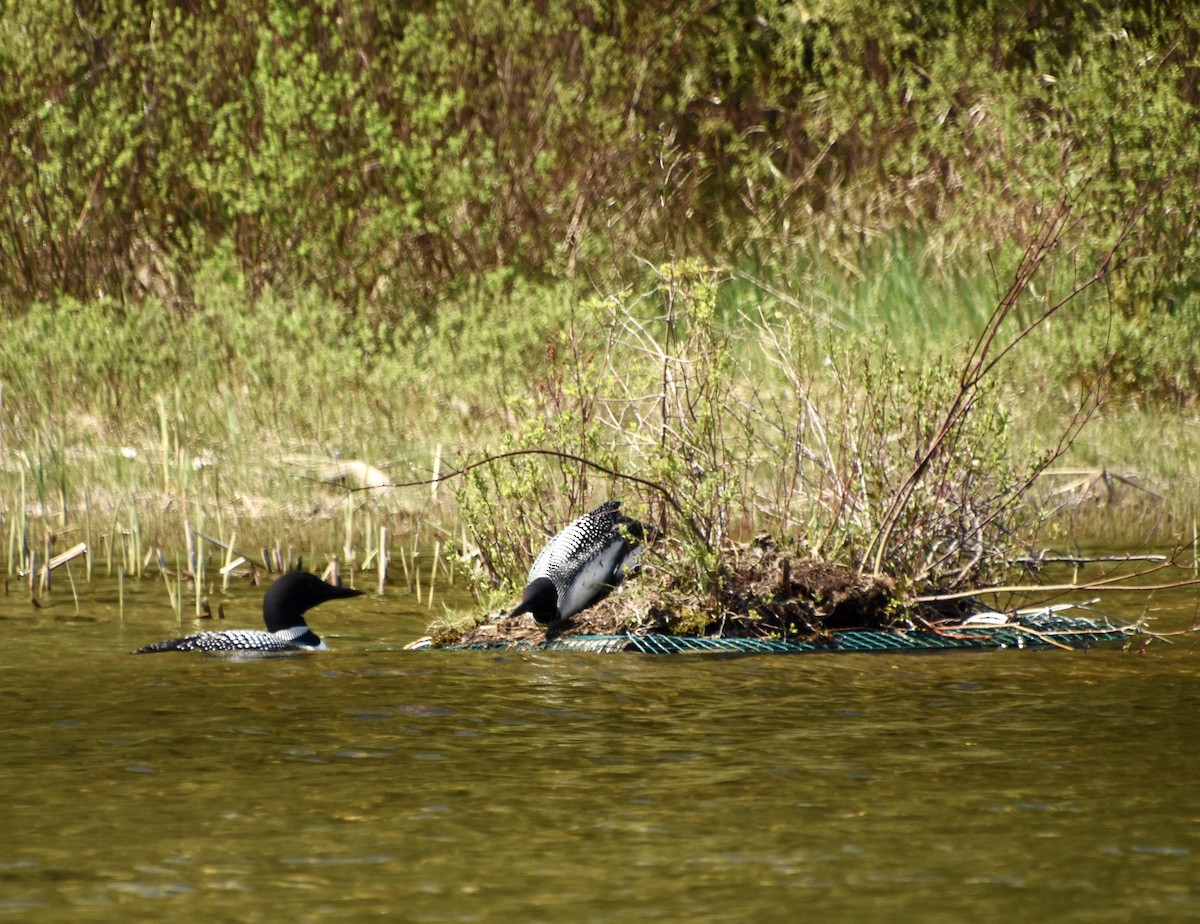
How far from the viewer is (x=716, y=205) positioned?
838 inches

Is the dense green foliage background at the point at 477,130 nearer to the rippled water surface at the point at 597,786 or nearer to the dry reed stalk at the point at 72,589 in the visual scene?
the dry reed stalk at the point at 72,589

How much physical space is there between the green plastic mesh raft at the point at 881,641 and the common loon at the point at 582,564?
0.18m

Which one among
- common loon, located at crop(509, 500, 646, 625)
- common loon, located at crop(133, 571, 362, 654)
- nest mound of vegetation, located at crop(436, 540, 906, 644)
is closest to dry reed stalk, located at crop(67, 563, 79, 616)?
common loon, located at crop(133, 571, 362, 654)

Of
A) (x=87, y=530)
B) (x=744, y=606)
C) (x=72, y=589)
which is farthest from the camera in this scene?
(x=87, y=530)

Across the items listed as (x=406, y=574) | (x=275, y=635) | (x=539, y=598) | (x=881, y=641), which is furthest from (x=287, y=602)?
(x=881, y=641)

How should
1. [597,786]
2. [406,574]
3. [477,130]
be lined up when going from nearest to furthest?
[597,786] < [406,574] < [477,130]

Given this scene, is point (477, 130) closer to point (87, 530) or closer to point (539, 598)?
point (87, 530)

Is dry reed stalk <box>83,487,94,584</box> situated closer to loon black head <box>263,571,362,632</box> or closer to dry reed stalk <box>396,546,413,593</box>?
dry reed stalk <box>396,546,413,593</box>

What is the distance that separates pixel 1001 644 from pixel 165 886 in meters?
5.23

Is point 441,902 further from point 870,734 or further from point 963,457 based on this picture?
point 963,457

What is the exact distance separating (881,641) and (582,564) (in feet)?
4.73

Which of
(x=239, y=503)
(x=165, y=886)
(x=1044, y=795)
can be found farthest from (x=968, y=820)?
(x=239, y=503)

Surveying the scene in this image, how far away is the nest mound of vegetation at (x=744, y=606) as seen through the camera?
9.58m

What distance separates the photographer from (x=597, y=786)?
657cm
